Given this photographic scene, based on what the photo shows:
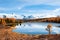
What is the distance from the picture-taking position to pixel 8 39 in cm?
1847

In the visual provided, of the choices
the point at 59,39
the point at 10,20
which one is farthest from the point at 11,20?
the point at 59,39

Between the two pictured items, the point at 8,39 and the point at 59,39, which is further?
the point at 59,39

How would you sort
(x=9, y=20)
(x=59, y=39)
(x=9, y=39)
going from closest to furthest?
(x=9, y=39), (x=59, y=39), (x=9, y=20)

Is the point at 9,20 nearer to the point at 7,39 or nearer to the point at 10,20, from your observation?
the point at 10,20

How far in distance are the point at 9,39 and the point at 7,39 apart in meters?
0.43

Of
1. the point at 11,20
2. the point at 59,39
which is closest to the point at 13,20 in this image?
the point at 11,20

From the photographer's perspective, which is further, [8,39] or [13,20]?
[13,20]

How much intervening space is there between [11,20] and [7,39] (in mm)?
84318

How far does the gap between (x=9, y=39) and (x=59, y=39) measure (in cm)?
787

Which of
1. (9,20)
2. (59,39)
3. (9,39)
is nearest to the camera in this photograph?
(9,39)

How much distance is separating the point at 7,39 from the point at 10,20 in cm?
8434

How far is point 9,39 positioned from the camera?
18375mm

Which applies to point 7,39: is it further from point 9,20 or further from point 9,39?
point 9,20

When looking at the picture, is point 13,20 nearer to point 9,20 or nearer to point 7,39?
point 9,20
